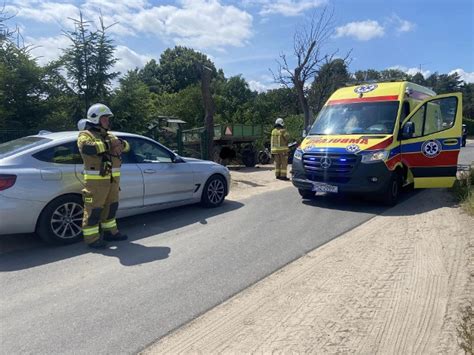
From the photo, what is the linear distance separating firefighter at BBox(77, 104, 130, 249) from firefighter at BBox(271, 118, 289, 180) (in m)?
7.07

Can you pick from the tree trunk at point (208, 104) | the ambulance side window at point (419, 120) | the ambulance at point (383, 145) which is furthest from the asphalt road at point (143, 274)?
the tree trunk at point (208, 104)

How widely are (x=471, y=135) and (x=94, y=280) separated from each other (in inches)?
2142

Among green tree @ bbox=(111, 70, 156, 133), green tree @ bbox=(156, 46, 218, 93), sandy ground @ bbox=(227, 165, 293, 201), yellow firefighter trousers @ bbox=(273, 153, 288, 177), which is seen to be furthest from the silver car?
green tree @ bbox=(156, 46, 218, 93)

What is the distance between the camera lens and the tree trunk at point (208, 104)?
12562 mm

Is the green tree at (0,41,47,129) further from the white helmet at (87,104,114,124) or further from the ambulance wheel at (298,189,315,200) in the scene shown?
the ambulance wheel at (298,189,315,200)

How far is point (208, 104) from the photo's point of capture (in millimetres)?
12875

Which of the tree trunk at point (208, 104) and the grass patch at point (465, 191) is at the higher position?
the tree trunk at point (208, 104)

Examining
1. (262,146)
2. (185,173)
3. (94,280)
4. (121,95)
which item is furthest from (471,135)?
(94,280)

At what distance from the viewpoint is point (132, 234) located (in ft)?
21.0

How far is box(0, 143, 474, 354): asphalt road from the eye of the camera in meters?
3.41

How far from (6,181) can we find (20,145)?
860mm

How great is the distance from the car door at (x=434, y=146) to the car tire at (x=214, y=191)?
3.76m

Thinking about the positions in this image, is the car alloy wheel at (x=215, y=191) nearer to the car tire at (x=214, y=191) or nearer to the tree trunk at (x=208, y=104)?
the car tire at (x=214, y=191)

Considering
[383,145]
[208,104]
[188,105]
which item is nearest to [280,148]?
[208,104]
